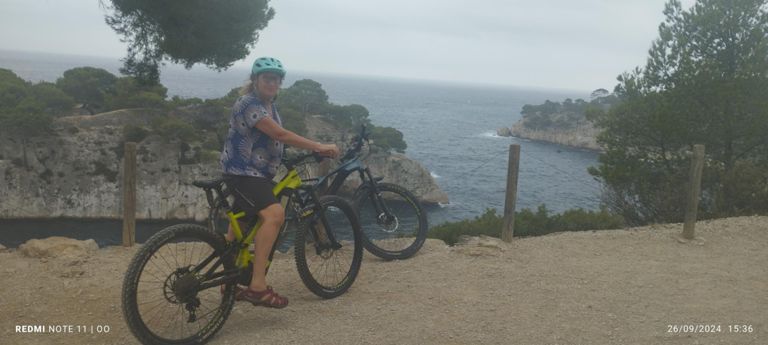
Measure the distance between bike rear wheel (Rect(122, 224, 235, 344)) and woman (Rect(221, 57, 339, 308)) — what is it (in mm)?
278

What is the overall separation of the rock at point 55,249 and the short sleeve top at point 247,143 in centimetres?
324

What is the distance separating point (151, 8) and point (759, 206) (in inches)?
661

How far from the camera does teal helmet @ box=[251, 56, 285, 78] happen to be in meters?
4.17

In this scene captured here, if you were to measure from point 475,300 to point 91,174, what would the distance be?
132ft

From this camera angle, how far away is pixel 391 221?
609cm

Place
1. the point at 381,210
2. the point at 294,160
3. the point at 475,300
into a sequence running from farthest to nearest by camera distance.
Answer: the point at 381,210, the point at 475,300, the point at 294,160

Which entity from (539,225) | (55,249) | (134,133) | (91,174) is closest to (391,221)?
(55,249)

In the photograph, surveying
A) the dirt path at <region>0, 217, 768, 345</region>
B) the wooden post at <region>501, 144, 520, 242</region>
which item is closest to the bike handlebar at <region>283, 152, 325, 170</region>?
the dirt path at <region>0, 217, 768, 345</region>

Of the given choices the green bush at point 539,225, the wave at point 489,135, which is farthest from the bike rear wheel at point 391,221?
the wave at point 489,135

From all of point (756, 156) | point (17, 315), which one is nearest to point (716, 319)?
point (17, 315)

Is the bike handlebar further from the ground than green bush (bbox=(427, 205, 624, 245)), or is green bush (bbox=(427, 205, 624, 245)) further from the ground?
the bike handlebar

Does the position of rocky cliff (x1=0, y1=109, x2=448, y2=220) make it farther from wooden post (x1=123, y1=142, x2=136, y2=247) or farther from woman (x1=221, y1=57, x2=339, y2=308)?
woman (x1=221, y1=57, x2=339, y2=308)

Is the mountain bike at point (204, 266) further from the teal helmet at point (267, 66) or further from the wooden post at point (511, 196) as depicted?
the wooden post at point (511, 196)

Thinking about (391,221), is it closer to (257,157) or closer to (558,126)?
(257,157)
